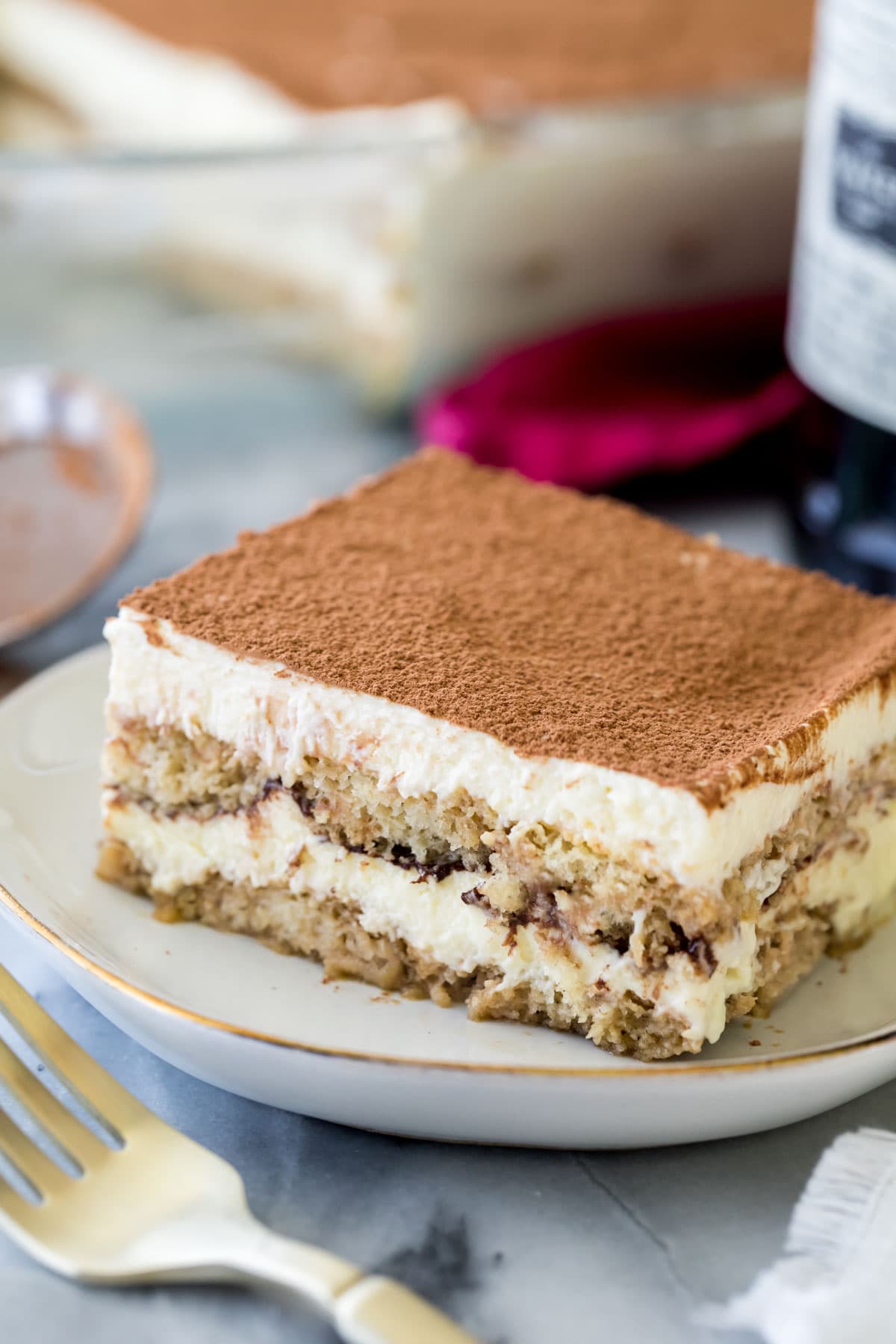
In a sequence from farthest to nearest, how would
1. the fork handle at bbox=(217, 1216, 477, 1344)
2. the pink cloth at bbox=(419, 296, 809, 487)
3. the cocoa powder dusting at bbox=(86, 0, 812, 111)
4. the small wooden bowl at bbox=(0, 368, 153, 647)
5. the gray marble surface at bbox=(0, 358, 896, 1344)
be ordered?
the cocoa powder dusting at bbox=(86, 0, 812, 111) < the pink cloth at bbox=(419, 296, 809, 487) < the small wooden bowl at bbox=(0, 368, 153, 647) < the gray marble surface at bbox=(0, 358, 896, 1344) < the fork handle at bbox=(217, 1216, 477, 1344)

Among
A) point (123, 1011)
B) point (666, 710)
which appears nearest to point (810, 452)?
point (666, 710)

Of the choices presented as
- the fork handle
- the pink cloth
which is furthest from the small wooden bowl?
the fork handle

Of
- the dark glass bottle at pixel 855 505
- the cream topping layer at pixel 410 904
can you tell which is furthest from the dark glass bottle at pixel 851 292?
the cream topping layer at pixel 410 904

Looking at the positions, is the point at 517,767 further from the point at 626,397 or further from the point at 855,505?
the point at 626,397

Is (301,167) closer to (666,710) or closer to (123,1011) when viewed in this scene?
(666,710)

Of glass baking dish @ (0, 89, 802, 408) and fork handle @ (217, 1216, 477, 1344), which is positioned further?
glass baking dish @ (0, 89, 802, 408)

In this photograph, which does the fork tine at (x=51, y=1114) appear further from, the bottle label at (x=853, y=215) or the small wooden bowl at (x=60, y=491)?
the bottle label at (x=853, y=215)

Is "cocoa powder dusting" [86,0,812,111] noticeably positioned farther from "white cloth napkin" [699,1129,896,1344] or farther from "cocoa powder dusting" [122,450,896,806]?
"white cloth napkin" [699,1129,896,1344]
